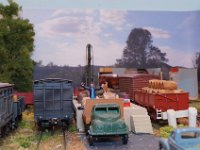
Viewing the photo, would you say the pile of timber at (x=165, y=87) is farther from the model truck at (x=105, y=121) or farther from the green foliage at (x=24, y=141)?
the green foliage at (x=24, y=141)

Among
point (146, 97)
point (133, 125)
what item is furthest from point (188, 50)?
point (133, 125)

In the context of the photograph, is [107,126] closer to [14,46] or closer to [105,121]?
[105,121]

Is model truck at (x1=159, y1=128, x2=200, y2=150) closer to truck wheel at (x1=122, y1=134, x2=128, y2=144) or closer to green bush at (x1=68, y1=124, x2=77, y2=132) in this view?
truck wheel at (x1=122, y1=134, x2=128, y2=144)

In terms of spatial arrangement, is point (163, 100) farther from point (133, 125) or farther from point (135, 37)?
point (135, 37)

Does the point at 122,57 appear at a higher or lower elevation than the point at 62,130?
higher

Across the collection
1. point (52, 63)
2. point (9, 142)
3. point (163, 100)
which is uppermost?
point (52, 63)

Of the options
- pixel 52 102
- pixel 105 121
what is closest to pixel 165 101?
pixel 105 121
